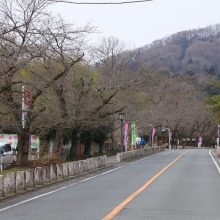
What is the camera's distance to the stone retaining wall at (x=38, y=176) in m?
17.1

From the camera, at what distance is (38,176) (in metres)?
20.5

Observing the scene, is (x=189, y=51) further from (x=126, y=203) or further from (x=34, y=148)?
(x=126, y=203)

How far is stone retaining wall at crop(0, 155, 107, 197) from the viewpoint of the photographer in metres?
17.1

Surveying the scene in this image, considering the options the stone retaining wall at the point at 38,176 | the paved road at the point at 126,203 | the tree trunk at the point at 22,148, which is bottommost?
the paved road at the point at 126,203

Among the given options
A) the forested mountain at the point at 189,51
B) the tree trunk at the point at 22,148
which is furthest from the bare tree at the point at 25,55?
the forested mountain at the point at 189,51

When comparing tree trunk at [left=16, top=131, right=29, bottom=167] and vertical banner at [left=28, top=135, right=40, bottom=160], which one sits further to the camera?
vertical banner at [left=28, top=135, right=40, bottom=160]

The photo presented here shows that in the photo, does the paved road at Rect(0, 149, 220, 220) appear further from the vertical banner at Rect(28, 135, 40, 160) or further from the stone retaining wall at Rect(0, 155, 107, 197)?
the vertical banner at Rect(28, 135, 40, 160)

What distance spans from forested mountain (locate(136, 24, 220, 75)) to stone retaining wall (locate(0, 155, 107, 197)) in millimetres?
97059

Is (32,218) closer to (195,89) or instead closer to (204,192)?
(204,192)

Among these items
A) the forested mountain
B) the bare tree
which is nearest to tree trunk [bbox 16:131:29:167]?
the bare tree

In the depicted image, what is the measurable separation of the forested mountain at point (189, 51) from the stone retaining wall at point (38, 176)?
97.1 meters

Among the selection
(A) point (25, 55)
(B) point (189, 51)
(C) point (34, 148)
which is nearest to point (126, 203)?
(A) point (25, 55)

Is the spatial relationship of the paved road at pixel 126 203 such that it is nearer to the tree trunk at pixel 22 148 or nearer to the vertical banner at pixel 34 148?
the tree trunk at pixel 22 148

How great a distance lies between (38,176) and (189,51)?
131m
